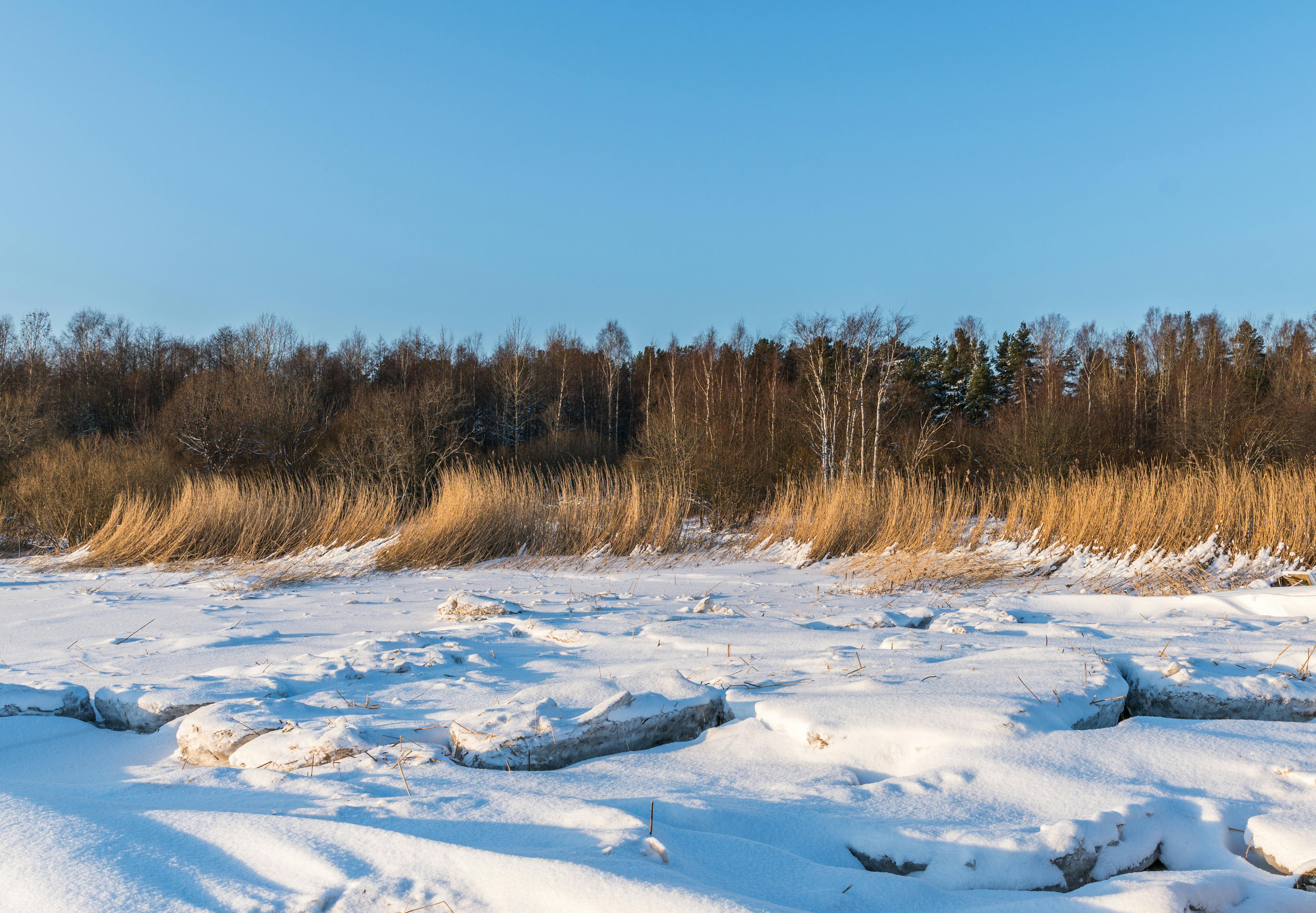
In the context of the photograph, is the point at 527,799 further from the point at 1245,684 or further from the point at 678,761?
the point at 1245,684

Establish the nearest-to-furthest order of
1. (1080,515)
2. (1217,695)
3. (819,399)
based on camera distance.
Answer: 1. (1217,695)
2. (1080,515)
3. (819,399)

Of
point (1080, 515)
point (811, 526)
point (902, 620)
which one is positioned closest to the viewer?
point (902, 620)

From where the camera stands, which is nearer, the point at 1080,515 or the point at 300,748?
the point at 300,748

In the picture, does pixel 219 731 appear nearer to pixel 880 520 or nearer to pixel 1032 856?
pixel 1032 856

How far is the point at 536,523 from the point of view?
9875 millimetres

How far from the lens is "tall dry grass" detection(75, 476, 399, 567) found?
9602mm

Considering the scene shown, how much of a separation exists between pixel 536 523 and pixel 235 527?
4290 mm

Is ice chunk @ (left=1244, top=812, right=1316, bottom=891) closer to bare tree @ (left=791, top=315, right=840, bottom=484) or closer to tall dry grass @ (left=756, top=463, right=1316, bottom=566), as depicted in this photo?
tall dry grass @ (left=756, top=463, right=1316, bottom=566)

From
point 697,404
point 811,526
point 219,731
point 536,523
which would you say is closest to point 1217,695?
point 219,731

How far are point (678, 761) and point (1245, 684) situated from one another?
82.6 inches

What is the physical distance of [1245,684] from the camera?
257 cm

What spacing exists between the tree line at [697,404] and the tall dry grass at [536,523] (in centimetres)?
Result: 229

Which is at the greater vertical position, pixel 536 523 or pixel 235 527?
pixel 536 523

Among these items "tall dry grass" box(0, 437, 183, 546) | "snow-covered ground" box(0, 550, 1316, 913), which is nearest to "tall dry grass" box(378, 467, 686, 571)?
"snow-covered ground" box(0, 550, 1316, 913)
